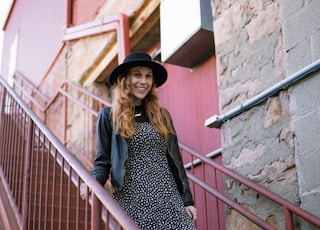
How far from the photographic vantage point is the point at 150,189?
2.74m

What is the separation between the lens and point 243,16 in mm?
4324

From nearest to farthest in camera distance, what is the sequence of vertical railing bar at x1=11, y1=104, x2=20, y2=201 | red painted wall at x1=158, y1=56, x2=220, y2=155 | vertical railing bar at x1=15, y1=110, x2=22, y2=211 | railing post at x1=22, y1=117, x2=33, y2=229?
railing post at x1=22, y1=117, x2=33, y2=229 < vertical railing bar at x1=15, y1=110, x2=22, y2=211 < vertical railing bar at x1=11, y1=104, x2=20, y2=201 < red painted wall at x1=158, y1=56, x2=220, y2=155

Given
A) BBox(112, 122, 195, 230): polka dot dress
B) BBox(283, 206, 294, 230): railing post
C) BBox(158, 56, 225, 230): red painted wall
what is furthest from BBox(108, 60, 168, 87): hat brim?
BBox(158, 56, 225, 230): red painted wall

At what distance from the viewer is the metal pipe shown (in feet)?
11.3

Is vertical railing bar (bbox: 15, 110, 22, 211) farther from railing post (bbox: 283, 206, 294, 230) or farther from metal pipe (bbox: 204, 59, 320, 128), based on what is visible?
railing post (bbox: 283, 206, 294, 230)

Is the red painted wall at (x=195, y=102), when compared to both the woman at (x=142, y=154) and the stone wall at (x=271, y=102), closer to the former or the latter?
the stone wall at (x=271, y=102)

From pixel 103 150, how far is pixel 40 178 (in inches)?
49.5

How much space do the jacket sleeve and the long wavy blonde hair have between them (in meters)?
0.05

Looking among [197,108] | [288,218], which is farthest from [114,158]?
[197,108]

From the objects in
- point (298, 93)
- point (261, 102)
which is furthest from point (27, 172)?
point (298, 93)

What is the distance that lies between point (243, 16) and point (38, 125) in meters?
1.91

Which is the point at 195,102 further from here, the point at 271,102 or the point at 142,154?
the point at 142,154

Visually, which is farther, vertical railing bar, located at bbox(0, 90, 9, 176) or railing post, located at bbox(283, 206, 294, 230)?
vertical railing bar, located at bbox(0, 90, 9, 176)

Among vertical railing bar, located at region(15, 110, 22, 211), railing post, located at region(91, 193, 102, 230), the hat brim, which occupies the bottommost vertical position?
railing post, located at region(91, 193, 102, 230)
